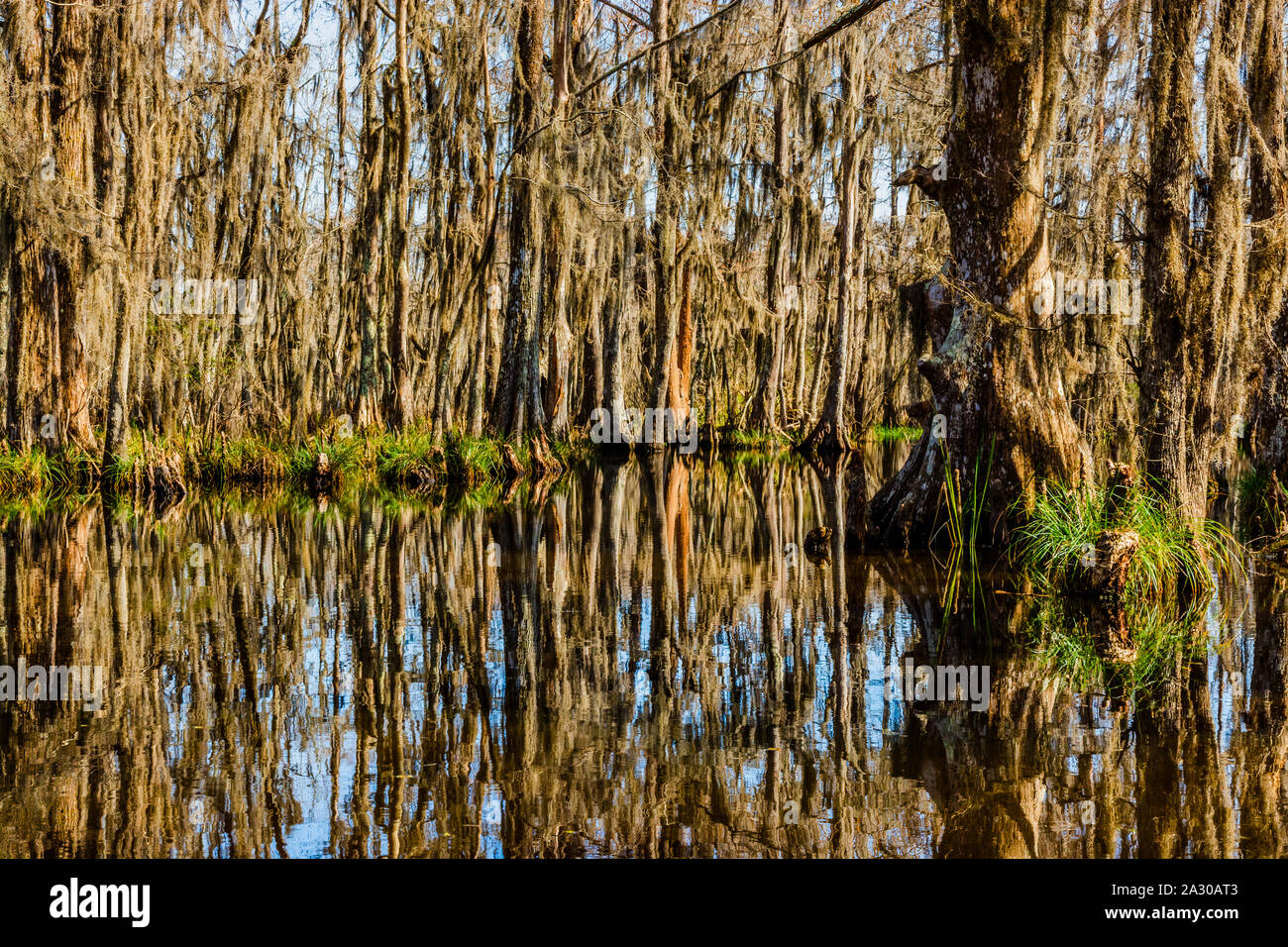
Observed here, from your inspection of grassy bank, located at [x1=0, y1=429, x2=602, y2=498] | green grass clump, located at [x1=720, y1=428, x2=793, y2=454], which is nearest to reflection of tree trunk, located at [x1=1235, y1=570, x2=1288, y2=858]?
grassy bank, located at [x1=0, y1=429, x2=602, y2=498]

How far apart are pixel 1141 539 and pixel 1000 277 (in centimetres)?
256

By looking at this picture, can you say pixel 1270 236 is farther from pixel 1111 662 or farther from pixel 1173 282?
pixel 1111 662

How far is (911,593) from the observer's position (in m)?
7.48

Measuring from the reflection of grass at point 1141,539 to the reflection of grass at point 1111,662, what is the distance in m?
0.24

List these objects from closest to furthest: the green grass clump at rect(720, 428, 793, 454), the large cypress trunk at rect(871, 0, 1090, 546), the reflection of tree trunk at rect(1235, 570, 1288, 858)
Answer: the reflection of tree trunk at rect(1235, 570, 1288, 858) < the large cypress trunk at rect(871, 0, 1090, 546) < the green grass clump at rect(720, 428, 793, 454)

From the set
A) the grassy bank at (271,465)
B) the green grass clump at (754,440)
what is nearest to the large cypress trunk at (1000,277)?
the grassy bank at (271,465)

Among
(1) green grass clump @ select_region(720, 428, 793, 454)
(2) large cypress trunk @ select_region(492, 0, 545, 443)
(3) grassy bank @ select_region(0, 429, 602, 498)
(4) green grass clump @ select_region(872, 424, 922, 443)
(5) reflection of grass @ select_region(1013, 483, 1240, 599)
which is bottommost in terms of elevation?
(5) reflection of grass @ select_region(1013, 483, 1240, 599)

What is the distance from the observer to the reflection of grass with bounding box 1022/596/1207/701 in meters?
5.12

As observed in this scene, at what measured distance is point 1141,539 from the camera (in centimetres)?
722

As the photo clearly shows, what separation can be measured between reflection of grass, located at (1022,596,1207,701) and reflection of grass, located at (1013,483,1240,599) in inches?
9.5

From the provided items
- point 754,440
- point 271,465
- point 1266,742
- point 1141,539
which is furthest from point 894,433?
point 1266,742

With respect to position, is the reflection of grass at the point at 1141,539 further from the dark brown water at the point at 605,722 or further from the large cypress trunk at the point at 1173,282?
the dark brown water at the point at 605,722

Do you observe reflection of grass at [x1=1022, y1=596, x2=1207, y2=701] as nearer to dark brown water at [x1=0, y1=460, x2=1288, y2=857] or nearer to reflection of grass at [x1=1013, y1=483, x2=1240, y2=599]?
dark brown water at [x1=0, y1=460, x2=1288, y2=857]

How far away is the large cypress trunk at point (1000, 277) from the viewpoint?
337 inches
